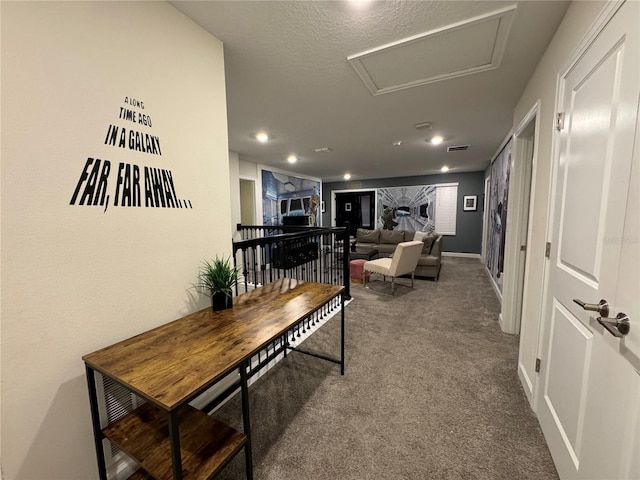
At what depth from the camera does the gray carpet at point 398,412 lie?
53.9 inches

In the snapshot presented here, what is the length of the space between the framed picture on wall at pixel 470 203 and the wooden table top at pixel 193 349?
720 centimetres

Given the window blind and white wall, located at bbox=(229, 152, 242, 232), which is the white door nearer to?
white wall, located at bbox=(229, 152, 242, 232)

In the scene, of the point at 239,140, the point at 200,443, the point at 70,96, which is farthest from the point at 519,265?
the point at 239,140

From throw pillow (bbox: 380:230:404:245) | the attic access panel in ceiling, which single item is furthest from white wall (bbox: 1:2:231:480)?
throw pillow (bbox: 380:230:404:245)

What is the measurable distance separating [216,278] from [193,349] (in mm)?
491

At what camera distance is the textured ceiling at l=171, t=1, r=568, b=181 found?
144 cm

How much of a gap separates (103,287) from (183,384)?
2.16ft

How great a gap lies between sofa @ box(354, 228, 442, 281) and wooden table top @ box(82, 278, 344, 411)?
3.88 m

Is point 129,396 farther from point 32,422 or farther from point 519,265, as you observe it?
point 519,265

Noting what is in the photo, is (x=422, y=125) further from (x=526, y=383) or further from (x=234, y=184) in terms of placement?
(x=234, y=184)

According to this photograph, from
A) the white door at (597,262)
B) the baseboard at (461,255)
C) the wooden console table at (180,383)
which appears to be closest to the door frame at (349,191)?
the baseboard at (461,255)

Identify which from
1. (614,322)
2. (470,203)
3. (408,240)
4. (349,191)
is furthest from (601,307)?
(349,191)

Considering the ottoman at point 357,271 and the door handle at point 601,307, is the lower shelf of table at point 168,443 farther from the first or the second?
the ottoman at point 357,271

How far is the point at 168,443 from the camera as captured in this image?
1087 mm
